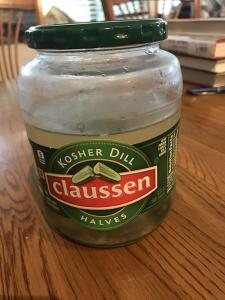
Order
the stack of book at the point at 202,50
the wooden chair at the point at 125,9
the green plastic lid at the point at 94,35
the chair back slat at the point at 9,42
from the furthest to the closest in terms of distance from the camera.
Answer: the chair back slat at the point at 9,42
the wooden chair at the point at 125,9
the stack of book at the point at 202,50
the green plastic lid at the point at 94,35

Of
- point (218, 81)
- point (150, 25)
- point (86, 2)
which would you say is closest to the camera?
point (150, 25)

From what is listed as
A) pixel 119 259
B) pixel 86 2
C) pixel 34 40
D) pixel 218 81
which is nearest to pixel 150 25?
pixel 34 40

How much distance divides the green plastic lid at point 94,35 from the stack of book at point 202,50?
476mm

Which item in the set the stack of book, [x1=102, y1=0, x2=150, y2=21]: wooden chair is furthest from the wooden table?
[x1=102, y1=0, x2=150, y2=21]: wooden chair

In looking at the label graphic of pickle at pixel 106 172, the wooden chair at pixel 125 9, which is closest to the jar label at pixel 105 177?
the label graphic of pickle at pixel 106 172

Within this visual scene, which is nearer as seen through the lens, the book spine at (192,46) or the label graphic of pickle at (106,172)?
the label graphic of pickle at (106,172)

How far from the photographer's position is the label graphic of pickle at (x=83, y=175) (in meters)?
0.22

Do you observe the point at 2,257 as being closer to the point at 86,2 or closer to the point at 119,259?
the point at 119,259

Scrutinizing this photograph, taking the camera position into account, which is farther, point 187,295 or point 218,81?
point 218,81

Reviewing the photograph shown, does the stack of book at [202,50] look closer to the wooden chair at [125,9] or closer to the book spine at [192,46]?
the book spine at [192,46]

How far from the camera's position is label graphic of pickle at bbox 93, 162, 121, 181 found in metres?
0.22

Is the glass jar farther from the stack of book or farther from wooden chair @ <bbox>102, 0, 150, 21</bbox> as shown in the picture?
wooden chair @ <bbox>102, 0, 150, 21</bbox>

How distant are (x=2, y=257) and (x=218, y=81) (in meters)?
0.59

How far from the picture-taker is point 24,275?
0.25 meters
